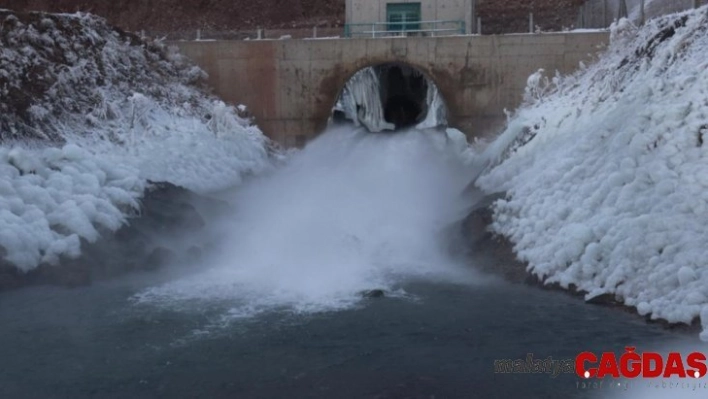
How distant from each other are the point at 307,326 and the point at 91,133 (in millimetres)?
10618

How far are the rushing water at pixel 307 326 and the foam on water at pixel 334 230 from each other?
7 centimetres

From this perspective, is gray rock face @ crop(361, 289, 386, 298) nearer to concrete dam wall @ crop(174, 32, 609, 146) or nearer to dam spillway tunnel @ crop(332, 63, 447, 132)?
concrete dam wall @ crop(174, 32, 609, 146)

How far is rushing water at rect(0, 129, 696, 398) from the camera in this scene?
28.4ft

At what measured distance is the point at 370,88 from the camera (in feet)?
115

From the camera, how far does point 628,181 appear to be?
13.1 metres

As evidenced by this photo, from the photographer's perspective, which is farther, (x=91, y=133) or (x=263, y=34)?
(x=263, y=34)

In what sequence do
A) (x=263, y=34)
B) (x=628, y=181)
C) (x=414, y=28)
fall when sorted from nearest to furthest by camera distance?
1. (x=628, y=181)
2. (x=263, y=34)
3. (x=414, y=28)

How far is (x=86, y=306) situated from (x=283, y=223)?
6.35 meters

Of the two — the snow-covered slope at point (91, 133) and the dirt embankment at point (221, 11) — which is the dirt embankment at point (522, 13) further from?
the snow-covered slope at point (91, 133)

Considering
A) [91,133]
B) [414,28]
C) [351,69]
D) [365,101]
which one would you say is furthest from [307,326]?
[365,101]

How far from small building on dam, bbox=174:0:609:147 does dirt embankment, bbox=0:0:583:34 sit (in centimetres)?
2379

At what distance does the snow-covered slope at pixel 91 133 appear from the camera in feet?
47.4

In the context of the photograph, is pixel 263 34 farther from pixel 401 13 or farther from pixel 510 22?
pixel 510 22

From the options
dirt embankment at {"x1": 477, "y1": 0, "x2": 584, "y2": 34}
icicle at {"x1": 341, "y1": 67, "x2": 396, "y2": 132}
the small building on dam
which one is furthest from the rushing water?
dirt embankment at {"x1": 477, "y1": 0, "x2": 584, "y2": 34}
